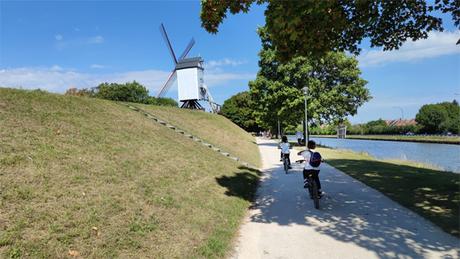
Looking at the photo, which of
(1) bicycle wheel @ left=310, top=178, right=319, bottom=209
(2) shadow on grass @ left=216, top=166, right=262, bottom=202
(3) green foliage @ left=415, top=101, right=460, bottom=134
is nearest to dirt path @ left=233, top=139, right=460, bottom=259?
(1) bicycle wheel @ left=310, top=178, right=319, bottom=209

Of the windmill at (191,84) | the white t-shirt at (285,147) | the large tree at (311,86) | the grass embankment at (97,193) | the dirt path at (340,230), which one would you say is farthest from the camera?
the windmill at (191,84)

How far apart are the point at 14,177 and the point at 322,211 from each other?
6.46 meters

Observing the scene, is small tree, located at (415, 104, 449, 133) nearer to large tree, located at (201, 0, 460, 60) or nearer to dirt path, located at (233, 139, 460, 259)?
large tree, located at (201, 0, 460, 60)

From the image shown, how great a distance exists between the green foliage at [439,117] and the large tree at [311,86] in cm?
6009

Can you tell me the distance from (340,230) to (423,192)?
469 cm

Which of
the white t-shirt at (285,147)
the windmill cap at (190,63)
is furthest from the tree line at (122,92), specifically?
the white t-shirt at (285,147)

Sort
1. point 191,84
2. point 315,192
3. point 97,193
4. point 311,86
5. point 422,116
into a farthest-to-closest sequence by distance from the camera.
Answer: point 422,116, point 191,84, point 311,86, point 315,192, point 97,193

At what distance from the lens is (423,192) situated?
10.2m

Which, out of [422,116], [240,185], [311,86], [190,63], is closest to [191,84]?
[190,63]

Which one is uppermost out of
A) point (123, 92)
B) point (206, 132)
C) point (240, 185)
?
point (123, 92)

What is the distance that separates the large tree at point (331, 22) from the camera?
7234 mm

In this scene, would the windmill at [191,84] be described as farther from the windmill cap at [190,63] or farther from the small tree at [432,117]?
the small tree at [432,117]

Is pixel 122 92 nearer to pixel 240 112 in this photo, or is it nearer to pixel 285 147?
→ pixel 240 112

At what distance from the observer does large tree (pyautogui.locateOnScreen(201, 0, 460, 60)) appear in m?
7.23
